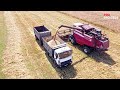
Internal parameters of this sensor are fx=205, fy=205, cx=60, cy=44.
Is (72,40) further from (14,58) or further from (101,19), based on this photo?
→ (101,19)

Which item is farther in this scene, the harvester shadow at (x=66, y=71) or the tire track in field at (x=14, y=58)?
the tire track in field at (x=14, y=58)

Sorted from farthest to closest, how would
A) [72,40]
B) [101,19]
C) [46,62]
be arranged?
[101,19], [72,40], [46,62]

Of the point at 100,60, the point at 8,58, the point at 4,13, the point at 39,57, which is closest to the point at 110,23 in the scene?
the point at 100,60

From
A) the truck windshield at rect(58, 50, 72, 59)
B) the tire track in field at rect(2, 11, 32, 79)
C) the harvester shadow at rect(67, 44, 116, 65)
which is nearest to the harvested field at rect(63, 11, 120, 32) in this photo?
the harvester shadow at rect(67, 44, 116, 65)

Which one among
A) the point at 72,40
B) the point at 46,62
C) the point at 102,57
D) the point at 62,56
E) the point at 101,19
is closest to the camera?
the point at 62,56

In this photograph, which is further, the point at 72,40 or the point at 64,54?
the point at 72,40

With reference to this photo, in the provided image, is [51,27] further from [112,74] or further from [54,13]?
[112,74]

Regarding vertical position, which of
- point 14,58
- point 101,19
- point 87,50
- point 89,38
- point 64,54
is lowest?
point 14,58

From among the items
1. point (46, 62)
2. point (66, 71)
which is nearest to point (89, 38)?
point (66, 71)

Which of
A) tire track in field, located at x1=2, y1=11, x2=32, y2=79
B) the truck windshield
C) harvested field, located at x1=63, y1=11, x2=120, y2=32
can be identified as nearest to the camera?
the truck windshield

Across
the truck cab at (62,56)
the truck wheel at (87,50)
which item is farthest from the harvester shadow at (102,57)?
the truck cab at (62,56)

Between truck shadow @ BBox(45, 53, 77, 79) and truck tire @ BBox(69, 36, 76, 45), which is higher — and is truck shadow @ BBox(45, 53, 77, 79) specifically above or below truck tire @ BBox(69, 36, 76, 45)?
below

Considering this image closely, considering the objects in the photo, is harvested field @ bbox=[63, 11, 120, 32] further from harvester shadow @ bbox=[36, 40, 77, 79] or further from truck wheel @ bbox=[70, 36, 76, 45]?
harvester shadow @ bbox=[36, 40, 77, 79]

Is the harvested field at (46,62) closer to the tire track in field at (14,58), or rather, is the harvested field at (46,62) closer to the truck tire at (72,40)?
the tire track in field at (14,58)
